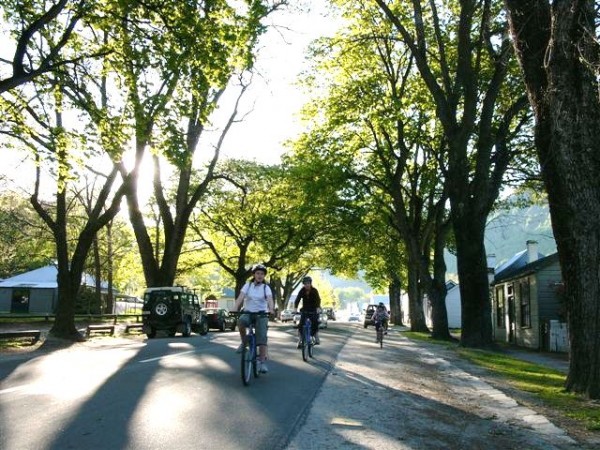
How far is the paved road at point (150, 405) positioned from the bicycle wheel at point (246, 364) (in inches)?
5.8

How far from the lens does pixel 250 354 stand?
10195 millimetres

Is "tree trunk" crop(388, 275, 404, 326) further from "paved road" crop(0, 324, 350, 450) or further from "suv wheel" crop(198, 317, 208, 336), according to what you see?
"paved road" crop(0, 324, 350, 450)

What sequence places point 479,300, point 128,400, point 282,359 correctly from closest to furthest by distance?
point 128,400 < point 282,359 < point 479,300

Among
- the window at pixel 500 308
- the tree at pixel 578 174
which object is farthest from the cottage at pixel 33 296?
the tree at pixel 578 174

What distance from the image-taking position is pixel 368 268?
55781 millimetres

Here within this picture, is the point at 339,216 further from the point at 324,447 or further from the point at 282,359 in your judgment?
the point at 324,447

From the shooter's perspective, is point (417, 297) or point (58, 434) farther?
point (417, 297)

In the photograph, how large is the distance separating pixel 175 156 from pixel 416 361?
9012mm

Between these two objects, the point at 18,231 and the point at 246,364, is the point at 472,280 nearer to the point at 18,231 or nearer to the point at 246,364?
the point at 246,364

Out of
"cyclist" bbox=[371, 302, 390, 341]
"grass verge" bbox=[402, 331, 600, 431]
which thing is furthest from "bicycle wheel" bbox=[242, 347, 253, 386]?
"cyclist" bbox=[371, 302, 390, 341]

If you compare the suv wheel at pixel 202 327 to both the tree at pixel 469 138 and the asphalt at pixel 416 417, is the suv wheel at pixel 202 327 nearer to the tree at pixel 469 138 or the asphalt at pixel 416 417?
the tree at pixel 469 138

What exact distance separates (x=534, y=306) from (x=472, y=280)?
32.7ft

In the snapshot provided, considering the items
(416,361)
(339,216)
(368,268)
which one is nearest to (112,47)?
(416,361)

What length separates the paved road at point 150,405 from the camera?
19.6 ft
